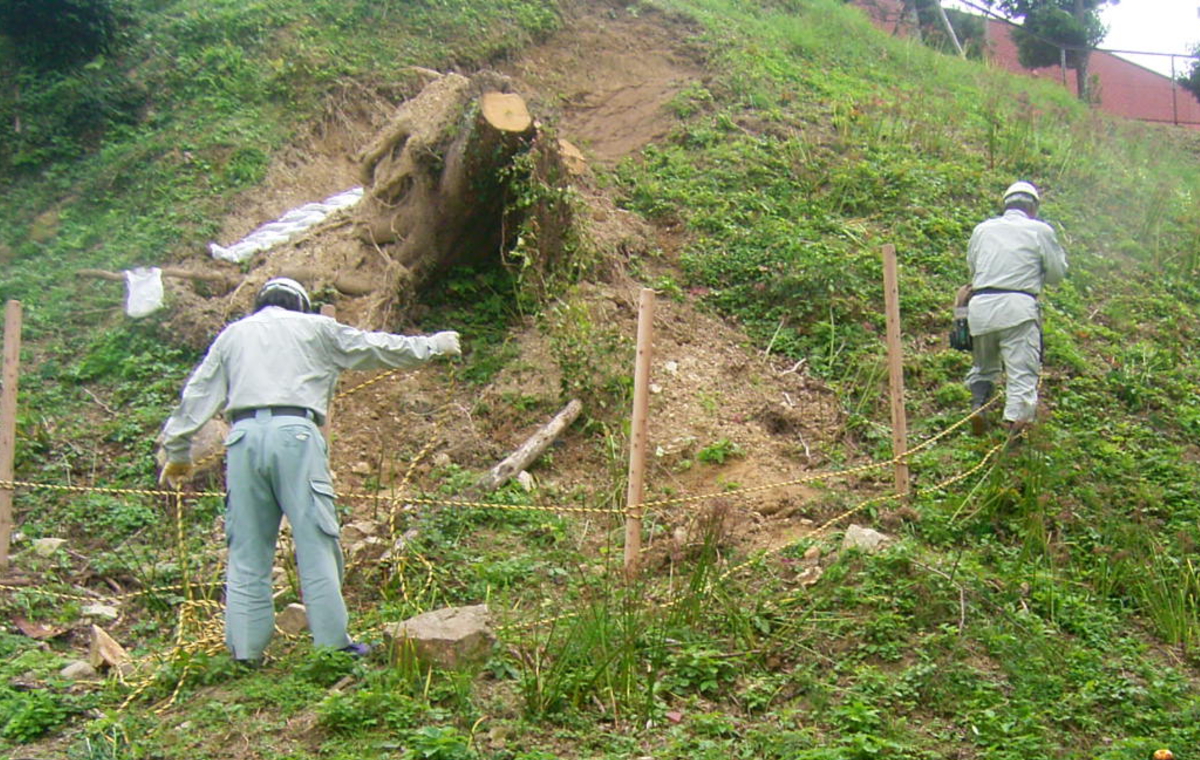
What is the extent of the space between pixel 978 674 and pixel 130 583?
14.7 ft

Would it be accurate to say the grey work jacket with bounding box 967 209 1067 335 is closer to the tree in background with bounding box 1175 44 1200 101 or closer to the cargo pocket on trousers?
the cargo pocket on trousers

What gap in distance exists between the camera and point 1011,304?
7688mm

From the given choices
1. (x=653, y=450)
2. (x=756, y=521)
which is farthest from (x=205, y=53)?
(x=756, y=521)

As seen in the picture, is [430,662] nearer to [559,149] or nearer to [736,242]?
[559,149]

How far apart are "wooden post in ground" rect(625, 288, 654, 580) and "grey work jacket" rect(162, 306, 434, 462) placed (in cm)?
104

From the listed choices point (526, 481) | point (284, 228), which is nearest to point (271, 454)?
point (526, 481)

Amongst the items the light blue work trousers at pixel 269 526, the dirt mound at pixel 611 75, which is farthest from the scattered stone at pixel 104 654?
the dirt mound at pixel 611 75

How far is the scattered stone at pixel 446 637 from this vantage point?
5.15 metres

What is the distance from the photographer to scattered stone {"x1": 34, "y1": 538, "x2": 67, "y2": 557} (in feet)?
23.2

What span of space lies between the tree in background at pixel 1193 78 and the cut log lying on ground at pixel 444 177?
56.8 ft

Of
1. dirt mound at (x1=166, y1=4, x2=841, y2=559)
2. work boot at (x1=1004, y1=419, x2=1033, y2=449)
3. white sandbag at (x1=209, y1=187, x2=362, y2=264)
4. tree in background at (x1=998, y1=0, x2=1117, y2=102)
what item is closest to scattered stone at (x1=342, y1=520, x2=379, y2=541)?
dirt mound at (x1=166, y1=4, x2=841, y2=559)

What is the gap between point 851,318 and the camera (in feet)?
31.7

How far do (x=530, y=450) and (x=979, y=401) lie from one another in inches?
115

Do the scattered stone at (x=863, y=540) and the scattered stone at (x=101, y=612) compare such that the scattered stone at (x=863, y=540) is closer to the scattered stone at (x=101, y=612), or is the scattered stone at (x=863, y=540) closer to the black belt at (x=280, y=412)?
the black belt at (x=280, y=412)
